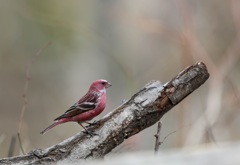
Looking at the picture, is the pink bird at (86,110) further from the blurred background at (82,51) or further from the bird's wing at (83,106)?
the blurred background at (82,51)

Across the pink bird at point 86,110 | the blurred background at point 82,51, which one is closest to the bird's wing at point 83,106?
the pink bird at point 86,110

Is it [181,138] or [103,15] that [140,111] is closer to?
[181,138]

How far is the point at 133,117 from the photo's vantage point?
228 centimetres

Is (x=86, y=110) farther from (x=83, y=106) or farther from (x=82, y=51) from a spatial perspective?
(x=82, y=51)

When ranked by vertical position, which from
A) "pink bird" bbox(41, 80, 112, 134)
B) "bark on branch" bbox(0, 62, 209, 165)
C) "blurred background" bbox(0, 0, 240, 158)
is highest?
"blurred background" bbox(0, 0, 240, 158)

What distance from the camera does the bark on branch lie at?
2.23 meters

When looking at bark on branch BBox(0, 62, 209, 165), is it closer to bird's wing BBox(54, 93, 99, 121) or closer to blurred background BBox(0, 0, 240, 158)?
bird's wing BBox(54, 93, 99, 121)

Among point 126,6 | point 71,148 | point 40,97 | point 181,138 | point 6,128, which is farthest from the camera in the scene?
point 126,6

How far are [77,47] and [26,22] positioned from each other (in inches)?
29.3

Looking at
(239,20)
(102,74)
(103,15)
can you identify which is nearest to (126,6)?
(103,15)

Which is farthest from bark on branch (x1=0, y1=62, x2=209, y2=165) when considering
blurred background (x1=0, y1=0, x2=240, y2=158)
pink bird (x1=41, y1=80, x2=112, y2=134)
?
blurred background (x1=0, y1=0, x2=240, y2=158)

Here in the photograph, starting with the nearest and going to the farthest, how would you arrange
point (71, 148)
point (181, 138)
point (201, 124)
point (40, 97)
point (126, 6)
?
point (71, 148)
point (181, 138)
point (201, 124)
point (40, 97)
point (126, 6)

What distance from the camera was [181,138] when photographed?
386cm

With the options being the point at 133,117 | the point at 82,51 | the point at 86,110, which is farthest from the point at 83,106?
the point at 82,51
